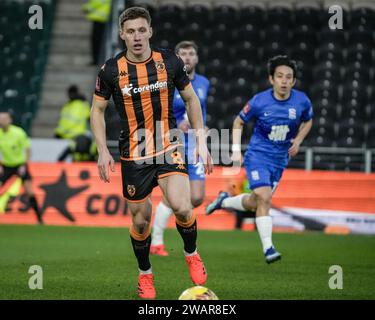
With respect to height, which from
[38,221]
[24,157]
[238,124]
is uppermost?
[238,124]

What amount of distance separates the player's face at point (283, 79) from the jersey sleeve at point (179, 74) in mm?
2790

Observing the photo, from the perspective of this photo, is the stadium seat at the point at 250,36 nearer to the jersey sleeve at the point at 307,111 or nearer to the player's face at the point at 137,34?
the jersey sleeve at the point at 307,111

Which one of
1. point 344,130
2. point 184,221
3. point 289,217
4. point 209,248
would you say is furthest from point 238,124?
point 344,130

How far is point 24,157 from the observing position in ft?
53.1

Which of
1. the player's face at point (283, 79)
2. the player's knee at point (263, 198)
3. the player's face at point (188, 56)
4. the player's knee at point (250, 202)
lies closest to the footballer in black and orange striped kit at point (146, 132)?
the player's knee at point (263, 198)

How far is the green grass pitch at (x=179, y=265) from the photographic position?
7949mm

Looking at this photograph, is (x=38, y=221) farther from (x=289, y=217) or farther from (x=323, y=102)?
(x=323, y=102)

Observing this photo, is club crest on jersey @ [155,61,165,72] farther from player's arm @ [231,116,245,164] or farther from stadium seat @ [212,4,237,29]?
stadium seat @ [212,4,237,29]

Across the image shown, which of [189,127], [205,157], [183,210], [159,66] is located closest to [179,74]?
[159,66]

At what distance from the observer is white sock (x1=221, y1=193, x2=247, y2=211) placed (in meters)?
11.4

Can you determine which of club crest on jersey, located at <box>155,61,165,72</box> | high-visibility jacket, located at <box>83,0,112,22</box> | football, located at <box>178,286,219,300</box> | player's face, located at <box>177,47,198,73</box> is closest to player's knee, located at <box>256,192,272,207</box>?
player's face, located at <box>177,47,198,73</box>

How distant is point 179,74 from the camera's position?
7.70 metres
